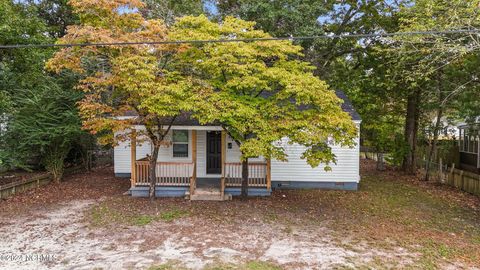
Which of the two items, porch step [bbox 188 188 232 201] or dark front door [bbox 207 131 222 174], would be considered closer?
porch step [bbox 188 188 232 201]

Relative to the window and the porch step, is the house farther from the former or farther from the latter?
the porch step

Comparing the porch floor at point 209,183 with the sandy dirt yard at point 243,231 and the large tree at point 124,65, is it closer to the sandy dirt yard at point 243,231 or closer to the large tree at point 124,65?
the sandy dirt yard at point 243,231

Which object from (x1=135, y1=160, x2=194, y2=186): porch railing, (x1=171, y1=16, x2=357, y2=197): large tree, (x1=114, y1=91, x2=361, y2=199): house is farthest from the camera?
(x1=114, y1=91, x2=361, y2=199): house

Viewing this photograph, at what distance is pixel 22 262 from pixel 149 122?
16.2 feet

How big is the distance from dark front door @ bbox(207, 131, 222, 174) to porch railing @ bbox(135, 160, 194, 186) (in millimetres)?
949

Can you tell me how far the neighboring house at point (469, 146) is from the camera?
15960mm

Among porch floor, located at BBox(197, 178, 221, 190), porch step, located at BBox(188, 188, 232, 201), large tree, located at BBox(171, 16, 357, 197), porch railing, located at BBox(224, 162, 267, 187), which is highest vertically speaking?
large tree, located at BBox(171, 16, 357, 197)

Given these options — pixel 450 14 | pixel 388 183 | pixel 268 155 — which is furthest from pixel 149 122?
pixel 388 183

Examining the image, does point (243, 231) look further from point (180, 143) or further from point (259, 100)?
point (180, 143)

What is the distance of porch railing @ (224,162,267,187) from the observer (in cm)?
1172

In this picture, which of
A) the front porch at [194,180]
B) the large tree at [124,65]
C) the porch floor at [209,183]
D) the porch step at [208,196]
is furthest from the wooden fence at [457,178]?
the large tree at [124,65]

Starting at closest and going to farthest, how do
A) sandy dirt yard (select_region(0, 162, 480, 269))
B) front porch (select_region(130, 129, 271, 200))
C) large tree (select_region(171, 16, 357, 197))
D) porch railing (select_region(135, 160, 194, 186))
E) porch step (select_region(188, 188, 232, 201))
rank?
1. sandy dirt yard (select_region(0, 162, 480, 269))
2. large tree (select_region(171, 16, 357, 197))
3. porch step (select_region(188, 188, 232, 201))
4. front porch (select_region(130, 129, 271, 200))
5. porch railing (select_region(135, 160, 194, 186))

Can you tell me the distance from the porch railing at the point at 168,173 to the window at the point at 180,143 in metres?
0.82

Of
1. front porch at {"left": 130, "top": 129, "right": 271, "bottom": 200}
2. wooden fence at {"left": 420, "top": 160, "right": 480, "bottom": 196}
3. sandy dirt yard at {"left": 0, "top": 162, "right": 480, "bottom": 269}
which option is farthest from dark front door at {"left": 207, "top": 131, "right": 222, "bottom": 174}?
wooden fence at {"left": 420, "top": 160, "right": 480, "bottom": 196}
